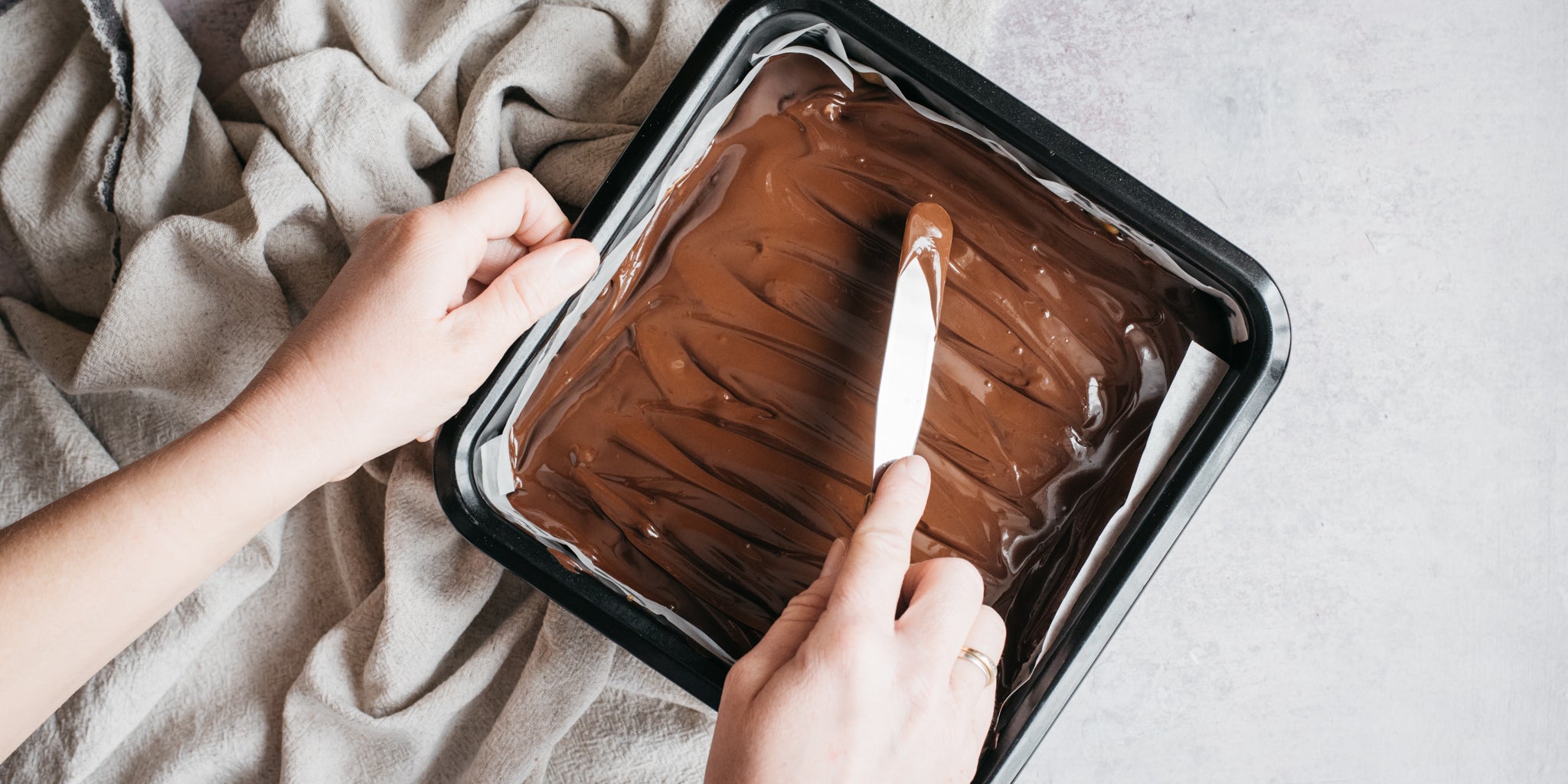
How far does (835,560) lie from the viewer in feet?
2.16

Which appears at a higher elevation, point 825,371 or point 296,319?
point 825,371

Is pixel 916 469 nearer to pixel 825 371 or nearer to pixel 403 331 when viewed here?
pixel 825 371

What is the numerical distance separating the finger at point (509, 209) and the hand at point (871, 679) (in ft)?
1.09

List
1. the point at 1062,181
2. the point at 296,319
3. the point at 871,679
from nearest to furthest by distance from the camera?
the point at 871,679
the point at 1062,181
the point at 296,319

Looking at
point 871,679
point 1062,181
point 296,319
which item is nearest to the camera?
point 871,679

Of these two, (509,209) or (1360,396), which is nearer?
(509,209)

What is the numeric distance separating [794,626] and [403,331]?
0.35m

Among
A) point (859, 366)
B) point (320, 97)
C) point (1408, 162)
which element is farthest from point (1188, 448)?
point (320, 97)

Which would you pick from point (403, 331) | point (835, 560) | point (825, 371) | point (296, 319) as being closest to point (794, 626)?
point (835, 560)

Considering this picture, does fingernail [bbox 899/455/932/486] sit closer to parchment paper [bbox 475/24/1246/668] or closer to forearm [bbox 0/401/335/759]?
parchment paper [bbox 475/24/1246/668]

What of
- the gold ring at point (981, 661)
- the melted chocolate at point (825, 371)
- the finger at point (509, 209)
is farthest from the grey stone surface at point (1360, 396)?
the finger at point (509, 209)

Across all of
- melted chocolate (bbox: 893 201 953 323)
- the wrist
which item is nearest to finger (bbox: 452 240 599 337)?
the wrist

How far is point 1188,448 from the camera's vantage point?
2.30ft

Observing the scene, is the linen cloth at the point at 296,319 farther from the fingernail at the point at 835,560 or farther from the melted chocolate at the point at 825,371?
the fingernail at the point at 835,560
